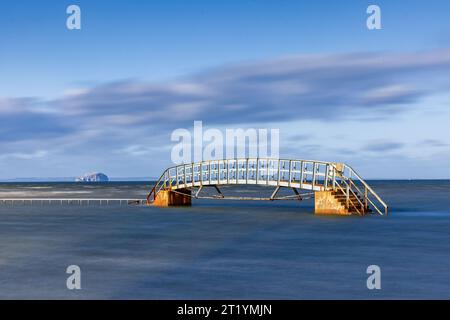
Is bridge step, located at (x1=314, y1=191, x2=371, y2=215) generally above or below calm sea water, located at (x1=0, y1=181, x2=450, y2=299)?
above

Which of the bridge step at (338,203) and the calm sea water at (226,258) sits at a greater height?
the bridge step at (338,203)

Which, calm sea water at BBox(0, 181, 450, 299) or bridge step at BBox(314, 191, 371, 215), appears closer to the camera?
calm sea water at BBox(0, 181, 450, 299)

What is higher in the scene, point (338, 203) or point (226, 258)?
point (338, 203)

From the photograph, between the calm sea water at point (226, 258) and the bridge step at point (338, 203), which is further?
the bridge step at point (338, 203)

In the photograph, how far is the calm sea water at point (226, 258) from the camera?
15.4 metres

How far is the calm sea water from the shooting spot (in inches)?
607

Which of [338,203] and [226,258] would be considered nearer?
[226,258]

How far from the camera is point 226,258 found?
2122 centimetres
